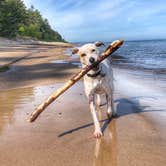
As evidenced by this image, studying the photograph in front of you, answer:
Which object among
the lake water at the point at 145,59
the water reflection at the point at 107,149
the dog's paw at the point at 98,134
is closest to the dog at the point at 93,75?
the dog's paw at the point at 98,134

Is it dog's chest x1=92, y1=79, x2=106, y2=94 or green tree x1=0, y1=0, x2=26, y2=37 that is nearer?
dog's chest x1=92, y1=79, x2=106, y2=94

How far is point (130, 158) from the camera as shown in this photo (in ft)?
13.5

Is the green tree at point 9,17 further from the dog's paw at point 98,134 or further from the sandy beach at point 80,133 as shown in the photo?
the dog's paw at point 98,134

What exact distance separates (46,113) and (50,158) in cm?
243

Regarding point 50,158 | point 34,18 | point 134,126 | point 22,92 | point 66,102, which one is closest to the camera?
point 50,158

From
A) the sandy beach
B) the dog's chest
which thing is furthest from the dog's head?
the sandy beach

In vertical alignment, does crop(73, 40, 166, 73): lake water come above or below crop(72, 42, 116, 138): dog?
below

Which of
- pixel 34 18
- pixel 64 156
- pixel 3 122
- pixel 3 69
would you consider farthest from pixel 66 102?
pixel 34 18

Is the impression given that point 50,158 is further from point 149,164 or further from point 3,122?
point 3,122

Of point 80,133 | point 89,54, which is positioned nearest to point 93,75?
point 89,54

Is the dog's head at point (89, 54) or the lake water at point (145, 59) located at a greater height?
the dog's head at point (89, 54)

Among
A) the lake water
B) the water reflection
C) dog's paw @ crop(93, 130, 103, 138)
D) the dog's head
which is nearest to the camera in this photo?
the water reflection

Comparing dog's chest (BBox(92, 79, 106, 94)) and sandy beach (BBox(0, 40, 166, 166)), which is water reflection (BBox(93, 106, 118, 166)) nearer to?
sandy beach (BBox(0, 40, 166, 166))

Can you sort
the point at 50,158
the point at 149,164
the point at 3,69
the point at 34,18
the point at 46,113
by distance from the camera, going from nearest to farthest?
the point at 149,164
the point at 50,158
the point at 46,113
the point at 3,69
the point at 34,18
